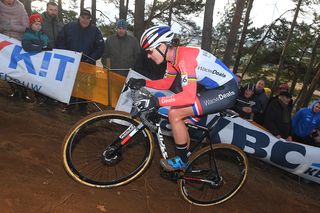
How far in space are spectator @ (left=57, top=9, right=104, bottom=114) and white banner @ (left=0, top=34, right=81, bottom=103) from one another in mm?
538

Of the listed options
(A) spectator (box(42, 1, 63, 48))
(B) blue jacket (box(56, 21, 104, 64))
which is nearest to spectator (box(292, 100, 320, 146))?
(B) blue jacket (box(56, 21, 104, 64))

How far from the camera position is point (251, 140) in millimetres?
6457

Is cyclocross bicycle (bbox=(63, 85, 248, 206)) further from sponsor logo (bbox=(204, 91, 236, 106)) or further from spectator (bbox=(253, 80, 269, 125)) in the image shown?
spectator (bbox=(253, 80, 269, 125))

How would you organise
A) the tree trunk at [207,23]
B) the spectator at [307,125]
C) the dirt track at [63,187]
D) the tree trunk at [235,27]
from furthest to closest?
the tree trunk at [235,27], the tree trunk at [207,23], the spectator at [307,125], the dirt track at [63,187]

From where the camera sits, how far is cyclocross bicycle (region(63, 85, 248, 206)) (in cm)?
388

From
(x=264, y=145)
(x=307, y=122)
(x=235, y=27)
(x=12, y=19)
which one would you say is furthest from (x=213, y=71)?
(x=235, y=27)

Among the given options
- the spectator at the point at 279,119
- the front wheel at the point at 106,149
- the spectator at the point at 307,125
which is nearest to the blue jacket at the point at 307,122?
the spectator at the point at 307,125

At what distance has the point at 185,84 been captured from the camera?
3.52 meters

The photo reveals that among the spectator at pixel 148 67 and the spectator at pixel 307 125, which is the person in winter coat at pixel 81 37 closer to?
the spectator at pixel 148 67

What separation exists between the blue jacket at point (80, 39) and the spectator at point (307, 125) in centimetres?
537

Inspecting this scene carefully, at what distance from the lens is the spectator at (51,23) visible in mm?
7074

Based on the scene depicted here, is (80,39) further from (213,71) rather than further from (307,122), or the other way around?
→ (307,122)

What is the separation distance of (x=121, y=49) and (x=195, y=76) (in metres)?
4.53

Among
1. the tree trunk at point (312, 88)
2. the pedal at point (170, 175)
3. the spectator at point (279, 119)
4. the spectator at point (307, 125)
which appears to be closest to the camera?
the pedal at point (170, 175)
